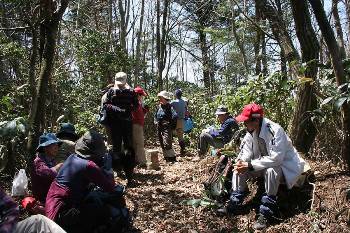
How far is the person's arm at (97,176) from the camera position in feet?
15.1

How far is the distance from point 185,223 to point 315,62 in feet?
8.69

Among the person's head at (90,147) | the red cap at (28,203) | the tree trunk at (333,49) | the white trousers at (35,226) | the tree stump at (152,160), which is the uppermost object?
the tree trunk at (333,49)

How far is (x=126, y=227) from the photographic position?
5230 millimetres

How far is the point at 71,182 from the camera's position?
4.59m

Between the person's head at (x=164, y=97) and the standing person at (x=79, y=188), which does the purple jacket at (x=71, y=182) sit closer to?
the standing person at (x=79, y=188)

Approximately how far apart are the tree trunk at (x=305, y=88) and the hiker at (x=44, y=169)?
3.32 m

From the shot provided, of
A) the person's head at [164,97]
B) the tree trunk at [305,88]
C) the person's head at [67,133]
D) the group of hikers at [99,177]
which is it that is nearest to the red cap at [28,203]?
the group of hikers at [99,177]

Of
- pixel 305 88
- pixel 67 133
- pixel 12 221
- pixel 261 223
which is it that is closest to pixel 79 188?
pixel 12 221

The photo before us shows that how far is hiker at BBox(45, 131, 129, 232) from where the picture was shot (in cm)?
457

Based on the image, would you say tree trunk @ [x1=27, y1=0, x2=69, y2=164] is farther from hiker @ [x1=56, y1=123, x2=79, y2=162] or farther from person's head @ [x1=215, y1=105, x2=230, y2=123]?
person's head @ [x1=215, y1=105, x2=230, y2=123]

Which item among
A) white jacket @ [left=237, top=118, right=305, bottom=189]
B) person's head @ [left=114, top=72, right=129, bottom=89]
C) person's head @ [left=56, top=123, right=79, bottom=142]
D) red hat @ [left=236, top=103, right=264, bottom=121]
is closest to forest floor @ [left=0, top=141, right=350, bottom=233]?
white jacket @ [left=237, top=118, right=305, bottom=189]

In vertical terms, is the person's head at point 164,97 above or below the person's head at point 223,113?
above

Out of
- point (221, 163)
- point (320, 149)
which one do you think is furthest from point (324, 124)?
point (221, 163)

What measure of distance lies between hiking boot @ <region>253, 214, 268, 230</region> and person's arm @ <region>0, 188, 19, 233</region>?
2.68 m
